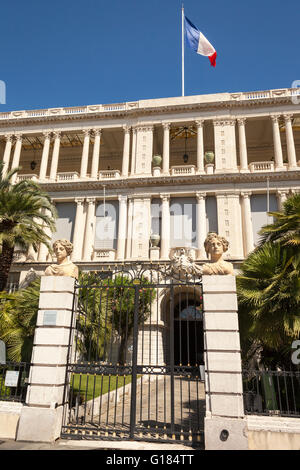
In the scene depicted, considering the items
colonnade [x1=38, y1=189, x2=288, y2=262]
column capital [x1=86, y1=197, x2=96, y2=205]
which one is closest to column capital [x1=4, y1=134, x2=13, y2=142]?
colonnade [x1=38, y1=189, x2=288, y2=262]

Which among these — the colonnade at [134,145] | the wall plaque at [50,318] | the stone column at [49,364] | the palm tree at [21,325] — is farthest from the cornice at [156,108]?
the wall plaque at [50,318]

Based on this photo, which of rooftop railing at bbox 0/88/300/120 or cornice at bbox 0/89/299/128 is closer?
cornice at bbox 0/89/299/128

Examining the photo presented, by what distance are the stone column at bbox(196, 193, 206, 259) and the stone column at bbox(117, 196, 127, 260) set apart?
Result: 21.0 ft

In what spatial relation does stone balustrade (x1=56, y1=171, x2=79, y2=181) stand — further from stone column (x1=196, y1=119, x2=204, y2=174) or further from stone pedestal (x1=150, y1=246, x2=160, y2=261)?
stone column (x1=196, y1=119, x2=204, y2=174)

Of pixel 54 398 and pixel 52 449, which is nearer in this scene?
pixel 52 449

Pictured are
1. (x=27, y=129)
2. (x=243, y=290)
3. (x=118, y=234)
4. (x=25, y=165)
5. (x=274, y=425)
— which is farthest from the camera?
(x=25, y=165)

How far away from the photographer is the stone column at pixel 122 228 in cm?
2788

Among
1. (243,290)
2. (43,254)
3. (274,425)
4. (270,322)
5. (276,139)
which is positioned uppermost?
(276,139)

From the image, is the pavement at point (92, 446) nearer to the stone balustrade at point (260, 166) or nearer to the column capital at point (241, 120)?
the stone balustrade at point (260, 166)

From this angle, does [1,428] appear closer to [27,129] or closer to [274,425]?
[274,425]

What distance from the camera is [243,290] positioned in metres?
11.1

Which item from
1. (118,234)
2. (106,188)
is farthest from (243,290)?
(106,188)

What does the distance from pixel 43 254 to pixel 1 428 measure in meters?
22.5

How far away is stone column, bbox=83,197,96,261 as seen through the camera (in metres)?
28.7
